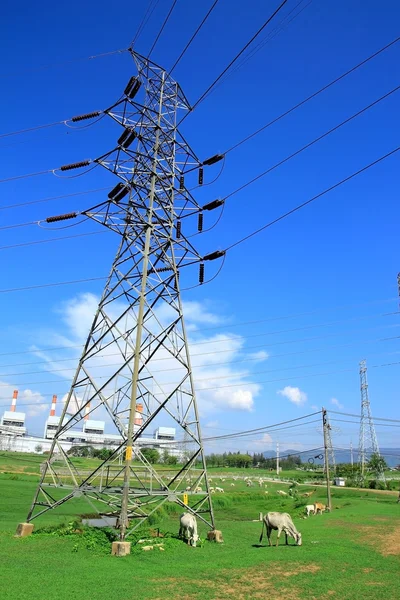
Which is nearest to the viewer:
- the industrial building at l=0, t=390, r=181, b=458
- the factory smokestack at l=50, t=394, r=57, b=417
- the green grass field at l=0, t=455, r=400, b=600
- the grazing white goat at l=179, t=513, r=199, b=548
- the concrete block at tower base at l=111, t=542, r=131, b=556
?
the green grass field at l=0, t=455, r=400, b=600

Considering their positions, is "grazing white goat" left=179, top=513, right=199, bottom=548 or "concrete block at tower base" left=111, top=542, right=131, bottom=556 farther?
"grazing white goat" left=179, top=513, right=199, bottom=548

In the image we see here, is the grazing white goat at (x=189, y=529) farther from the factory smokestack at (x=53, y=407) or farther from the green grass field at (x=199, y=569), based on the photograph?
the factory smokestack at (x=53, y=407)

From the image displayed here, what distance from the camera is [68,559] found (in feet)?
48.8

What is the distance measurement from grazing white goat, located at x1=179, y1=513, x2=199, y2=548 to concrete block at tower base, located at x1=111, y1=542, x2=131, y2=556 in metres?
3.68

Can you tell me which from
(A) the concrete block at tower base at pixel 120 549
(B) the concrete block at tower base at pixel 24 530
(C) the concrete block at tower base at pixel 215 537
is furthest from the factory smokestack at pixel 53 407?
(A) the concrete block at tower base at pixel 120 549

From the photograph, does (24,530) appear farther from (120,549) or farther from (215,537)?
(215,537)

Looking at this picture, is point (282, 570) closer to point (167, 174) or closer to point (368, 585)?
point (368, 585)

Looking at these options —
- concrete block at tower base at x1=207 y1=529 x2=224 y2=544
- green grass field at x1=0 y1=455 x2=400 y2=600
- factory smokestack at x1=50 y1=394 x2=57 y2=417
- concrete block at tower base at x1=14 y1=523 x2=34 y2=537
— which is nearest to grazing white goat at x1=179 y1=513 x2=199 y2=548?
green grass field at x1=0 y1=455 x2=400 y2=600

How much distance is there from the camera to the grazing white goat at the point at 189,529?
60.6 ft

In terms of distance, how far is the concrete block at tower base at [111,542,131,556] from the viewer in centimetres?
1553

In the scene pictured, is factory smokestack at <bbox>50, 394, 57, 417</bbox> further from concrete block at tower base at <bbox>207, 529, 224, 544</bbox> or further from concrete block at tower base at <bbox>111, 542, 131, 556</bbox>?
concrete block at tower base at <bbox>111, 542, 131, 556</bbox>

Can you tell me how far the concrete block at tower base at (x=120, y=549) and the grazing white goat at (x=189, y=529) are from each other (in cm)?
368

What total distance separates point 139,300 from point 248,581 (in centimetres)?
1166

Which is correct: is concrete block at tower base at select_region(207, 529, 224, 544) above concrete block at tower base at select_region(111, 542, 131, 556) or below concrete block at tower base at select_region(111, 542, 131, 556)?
below
